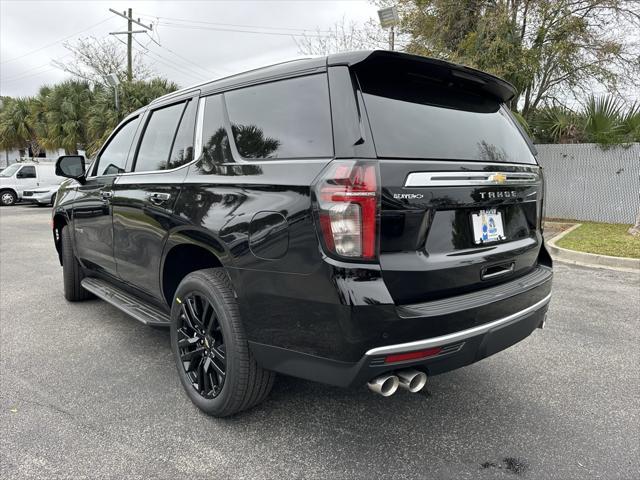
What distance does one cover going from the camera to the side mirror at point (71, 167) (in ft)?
14.2

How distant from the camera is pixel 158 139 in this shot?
3.32 meters

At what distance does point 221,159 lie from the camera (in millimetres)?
2557

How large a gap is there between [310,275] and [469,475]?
123 centimetres

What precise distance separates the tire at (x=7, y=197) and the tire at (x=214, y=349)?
20265mm

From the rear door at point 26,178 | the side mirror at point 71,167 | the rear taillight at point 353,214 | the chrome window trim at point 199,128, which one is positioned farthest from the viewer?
the rear door at point 26,178

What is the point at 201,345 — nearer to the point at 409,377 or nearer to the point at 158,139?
the point at 409,377

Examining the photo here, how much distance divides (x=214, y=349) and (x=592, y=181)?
12.6m

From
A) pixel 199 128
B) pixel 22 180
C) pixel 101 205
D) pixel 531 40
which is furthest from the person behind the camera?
pixel 22 180

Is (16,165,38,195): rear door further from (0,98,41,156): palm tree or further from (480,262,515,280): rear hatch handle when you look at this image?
(480,262,515,280): rear hatch handle

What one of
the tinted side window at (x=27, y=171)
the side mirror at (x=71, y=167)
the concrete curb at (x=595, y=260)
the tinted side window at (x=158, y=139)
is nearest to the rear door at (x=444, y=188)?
the tinted side window at (x=158, y=139)

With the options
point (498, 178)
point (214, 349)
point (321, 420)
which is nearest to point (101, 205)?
point (214, 349)

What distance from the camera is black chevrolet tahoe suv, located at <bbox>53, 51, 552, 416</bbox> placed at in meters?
1.93

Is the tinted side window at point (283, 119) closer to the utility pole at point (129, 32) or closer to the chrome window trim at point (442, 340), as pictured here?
the chrome window trim at point (442, 340)

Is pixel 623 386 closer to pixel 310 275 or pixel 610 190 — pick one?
pixel 310 275
